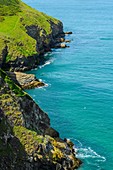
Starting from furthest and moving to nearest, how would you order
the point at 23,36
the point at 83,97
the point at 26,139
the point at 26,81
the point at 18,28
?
the point at 18,28 < the point at 23,36 < the point at 26,81 < the point at 83,97 < the point at 26,139

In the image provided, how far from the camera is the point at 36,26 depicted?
6526 inches

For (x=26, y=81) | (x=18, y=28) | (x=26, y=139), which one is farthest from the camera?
(x=18, y=28)

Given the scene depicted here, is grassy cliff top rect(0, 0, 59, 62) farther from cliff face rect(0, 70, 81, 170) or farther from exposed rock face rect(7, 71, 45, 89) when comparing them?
cliff face rect(0, 70, 81, 170)

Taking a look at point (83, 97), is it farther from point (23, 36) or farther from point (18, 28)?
point (18, 28)

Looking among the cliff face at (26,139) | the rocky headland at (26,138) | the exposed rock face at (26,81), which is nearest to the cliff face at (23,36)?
the exposed rock face at (26,81)

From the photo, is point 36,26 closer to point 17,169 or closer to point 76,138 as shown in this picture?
point 76,138

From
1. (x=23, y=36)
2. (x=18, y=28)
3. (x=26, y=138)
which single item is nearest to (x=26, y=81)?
(x=23, y=36)

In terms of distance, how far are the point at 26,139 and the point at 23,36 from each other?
94.1 meters

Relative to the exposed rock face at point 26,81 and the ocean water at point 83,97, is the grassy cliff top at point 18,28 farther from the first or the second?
the exposed rock face at point 26,81

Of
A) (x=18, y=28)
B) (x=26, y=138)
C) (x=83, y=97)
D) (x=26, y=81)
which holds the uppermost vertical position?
(x=18, y=28)

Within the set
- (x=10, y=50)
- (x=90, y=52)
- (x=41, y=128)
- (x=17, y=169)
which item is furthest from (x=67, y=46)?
(x=17, y=169)

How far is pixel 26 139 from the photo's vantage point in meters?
62.6

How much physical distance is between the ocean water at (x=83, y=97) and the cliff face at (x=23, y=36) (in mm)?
5808

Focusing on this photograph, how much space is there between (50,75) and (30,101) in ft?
187
